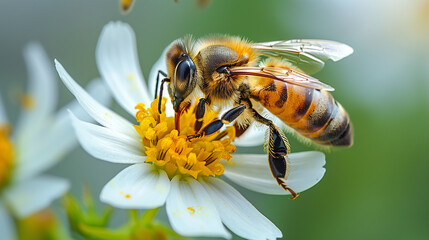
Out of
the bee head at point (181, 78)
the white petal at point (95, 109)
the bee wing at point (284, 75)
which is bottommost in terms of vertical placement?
the white petal at point (95, 109)

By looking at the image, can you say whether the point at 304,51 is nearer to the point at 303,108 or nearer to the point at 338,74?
the point at 303,108

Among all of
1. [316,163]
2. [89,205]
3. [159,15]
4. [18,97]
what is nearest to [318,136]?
[316,163]

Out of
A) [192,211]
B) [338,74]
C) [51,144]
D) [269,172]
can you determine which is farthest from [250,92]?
[338,74]

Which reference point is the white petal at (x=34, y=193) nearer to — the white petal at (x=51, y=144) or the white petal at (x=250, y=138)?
the white petal at (x=51, y=144)

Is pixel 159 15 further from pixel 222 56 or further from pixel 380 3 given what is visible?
pixel 222 56

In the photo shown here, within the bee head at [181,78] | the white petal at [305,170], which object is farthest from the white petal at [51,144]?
the white petal at [305,170]

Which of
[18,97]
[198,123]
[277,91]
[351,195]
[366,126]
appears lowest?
[351,195]
